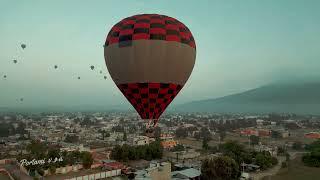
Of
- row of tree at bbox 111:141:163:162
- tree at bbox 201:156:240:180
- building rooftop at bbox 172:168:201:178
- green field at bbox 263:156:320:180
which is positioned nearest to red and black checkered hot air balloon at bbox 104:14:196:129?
tree at bbox 201:156:240:180

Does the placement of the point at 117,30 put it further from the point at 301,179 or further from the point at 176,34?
the point at 301,179

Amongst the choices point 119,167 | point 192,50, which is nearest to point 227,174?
point 119,167

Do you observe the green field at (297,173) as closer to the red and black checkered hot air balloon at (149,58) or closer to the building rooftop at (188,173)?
the building rooftop at (188,173)

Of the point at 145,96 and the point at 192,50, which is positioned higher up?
the point at 192,50

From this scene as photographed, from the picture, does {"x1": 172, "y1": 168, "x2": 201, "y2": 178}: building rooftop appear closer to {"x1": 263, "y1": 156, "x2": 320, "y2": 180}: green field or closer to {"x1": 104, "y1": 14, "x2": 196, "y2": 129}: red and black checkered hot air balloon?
{"x1": 263, "y1": 156, "x2": 320, "y2": 180}: green field

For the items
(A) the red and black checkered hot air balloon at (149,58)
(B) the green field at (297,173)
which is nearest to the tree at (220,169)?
(B) the green field at (297,173)

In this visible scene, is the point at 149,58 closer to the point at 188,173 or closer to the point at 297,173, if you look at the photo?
the point at 188,173
